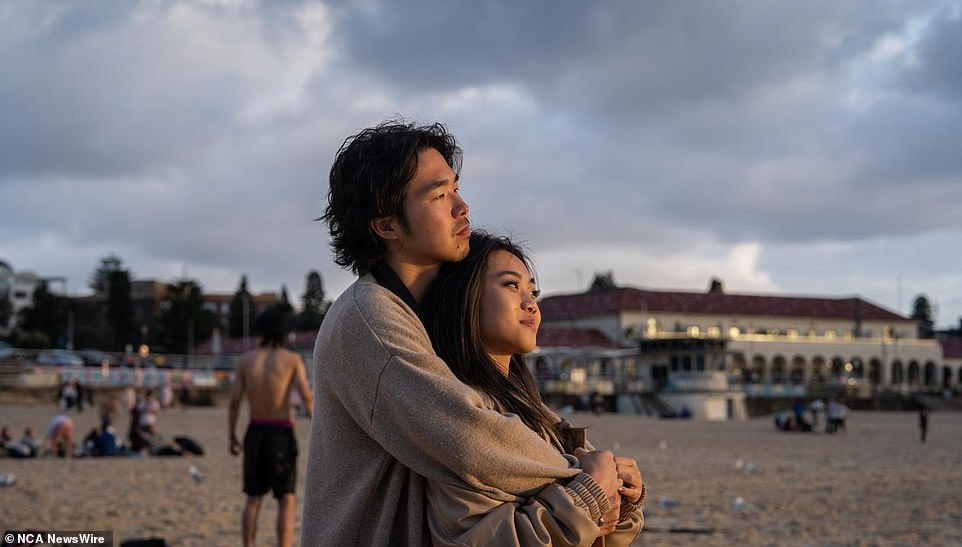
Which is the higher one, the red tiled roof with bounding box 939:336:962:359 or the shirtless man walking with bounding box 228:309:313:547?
the red tiled roof with bounding box 939:336:962:359

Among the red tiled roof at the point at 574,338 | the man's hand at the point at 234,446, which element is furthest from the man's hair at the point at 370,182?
the red tiled roof at the point at 574,338

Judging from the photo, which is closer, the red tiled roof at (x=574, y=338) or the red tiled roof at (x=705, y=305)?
the red tiled roof at (x=574, y=338)

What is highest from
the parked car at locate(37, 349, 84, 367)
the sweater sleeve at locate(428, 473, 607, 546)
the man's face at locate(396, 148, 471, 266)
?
the man's face at locate(396, 148, 471, 266)

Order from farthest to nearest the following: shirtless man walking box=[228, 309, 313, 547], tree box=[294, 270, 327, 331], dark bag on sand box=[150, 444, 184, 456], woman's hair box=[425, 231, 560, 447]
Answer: tree box=[294, 270, 327, 331] → dark bag on sand box=[150, 444, 184, 456] → shirtless man walking box=[228, 309, 313, 547] → woman's hair box=[425, 231, 560, 447]

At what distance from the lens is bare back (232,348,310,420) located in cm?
691

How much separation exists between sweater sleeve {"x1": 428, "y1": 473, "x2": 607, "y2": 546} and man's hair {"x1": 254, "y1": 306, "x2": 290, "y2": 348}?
5.06 meters

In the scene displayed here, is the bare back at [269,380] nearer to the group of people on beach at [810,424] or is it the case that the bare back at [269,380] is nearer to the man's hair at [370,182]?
the man's hair at [370,182]

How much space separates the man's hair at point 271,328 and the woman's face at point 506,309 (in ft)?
15.4

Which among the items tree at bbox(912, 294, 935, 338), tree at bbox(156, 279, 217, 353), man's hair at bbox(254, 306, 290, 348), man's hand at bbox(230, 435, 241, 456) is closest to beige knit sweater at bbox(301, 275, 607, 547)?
man's hair at bbox(254, 306, 290, 348)

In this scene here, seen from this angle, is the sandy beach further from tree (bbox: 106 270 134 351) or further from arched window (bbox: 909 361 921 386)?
tree (bbox: 106 270 134 351)

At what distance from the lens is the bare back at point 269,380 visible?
6.91 m

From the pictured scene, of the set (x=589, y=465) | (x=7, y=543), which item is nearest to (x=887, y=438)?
(x=7, y=543)

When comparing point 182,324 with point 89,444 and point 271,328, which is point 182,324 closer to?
point 89,444

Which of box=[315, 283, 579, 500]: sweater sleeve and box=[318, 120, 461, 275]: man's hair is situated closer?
box=[315, 283, 579, 500]: sweater sleeve
